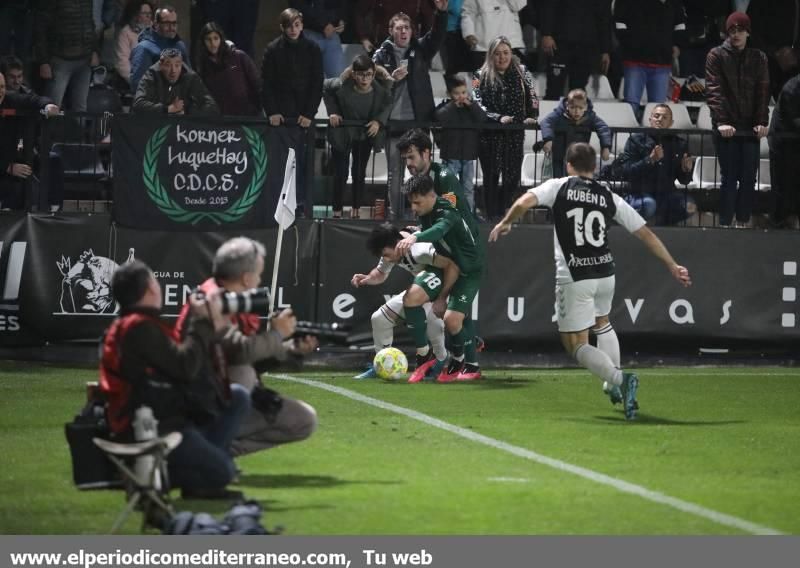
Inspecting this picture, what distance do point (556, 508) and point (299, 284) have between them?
8.95 meters

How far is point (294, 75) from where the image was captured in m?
17.5

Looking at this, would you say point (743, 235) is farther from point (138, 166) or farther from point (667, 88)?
point (138, 166)

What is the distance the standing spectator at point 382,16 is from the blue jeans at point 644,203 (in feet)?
11.8

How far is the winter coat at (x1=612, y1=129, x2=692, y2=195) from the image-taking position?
1822 cm

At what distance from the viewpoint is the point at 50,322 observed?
55.4ft

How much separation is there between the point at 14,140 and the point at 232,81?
244cm

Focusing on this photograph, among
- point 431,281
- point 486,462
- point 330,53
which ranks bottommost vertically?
point 486,462

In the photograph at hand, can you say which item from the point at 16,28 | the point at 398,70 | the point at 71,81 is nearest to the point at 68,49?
the point at 71,81

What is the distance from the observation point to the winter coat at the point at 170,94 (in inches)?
676

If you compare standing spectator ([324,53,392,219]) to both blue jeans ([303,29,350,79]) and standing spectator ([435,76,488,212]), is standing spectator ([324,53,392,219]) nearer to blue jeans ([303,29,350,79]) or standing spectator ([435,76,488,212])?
standing spectator ([435,76,488,212])

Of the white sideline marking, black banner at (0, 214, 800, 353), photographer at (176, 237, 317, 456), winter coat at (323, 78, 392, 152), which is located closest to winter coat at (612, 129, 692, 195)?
black banner at (0, 214, 800, 353)

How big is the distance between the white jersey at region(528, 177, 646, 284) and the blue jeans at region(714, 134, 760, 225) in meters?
5.62

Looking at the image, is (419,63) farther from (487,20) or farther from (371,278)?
(371,278)

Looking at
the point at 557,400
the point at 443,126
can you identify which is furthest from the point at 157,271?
the point at 557,400
